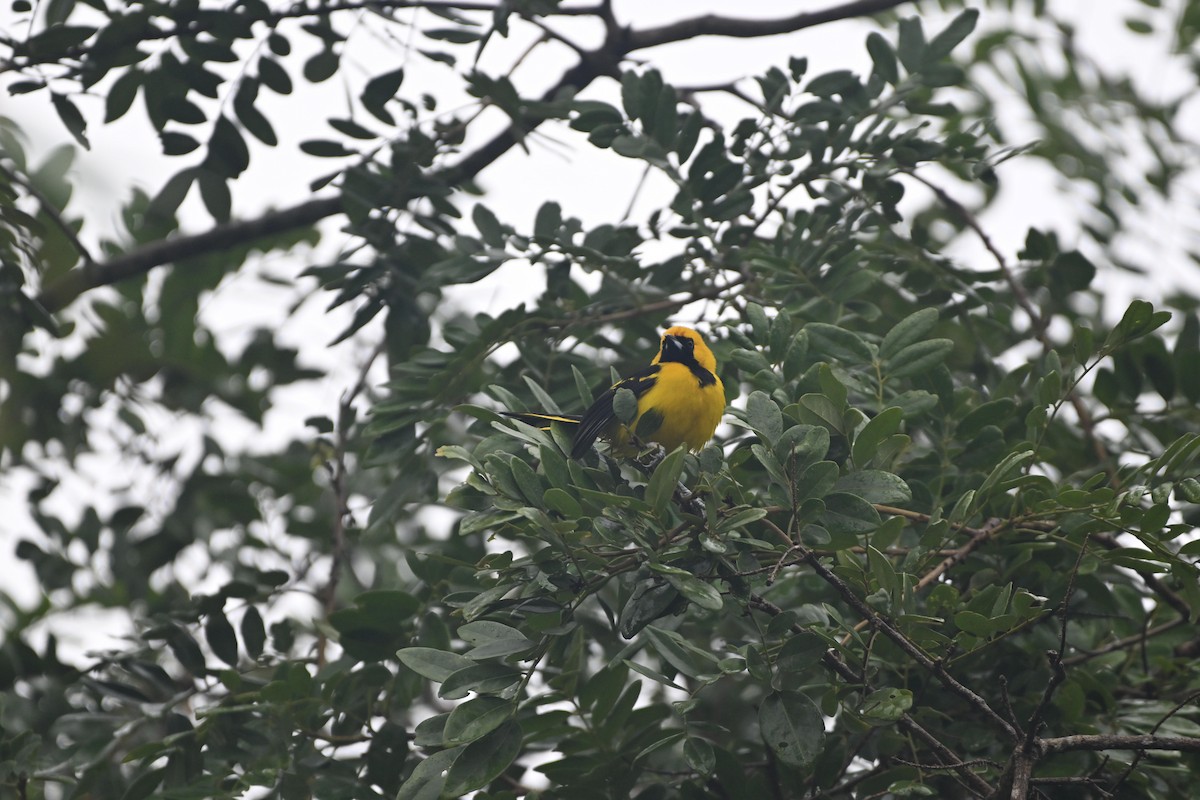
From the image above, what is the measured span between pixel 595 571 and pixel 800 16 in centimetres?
293

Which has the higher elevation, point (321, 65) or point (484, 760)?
point (321, 65)

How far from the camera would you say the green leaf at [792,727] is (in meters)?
2.27

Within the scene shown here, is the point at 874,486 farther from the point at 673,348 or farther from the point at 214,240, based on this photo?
the point at 214,240

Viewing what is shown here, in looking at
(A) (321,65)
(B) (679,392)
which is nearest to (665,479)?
(B) (679,392)

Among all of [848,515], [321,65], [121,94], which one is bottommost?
[848,515]

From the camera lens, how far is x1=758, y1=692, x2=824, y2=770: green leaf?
227cm

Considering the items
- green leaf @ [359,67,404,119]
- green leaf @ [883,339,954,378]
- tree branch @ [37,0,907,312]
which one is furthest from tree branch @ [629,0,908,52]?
green leaf @ [883,339,954,378]

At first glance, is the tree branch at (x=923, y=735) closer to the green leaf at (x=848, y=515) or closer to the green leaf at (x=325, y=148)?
the green leaf at (x=848, y=515)

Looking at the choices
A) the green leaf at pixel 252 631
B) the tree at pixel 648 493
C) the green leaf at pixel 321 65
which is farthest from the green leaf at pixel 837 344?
the green leaf at pixel 321 65

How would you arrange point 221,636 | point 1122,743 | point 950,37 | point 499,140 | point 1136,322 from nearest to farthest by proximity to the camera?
1. point 1122,743
2. point 1136,322
3. point 221,636
4. point 950,37
5. point 499,140

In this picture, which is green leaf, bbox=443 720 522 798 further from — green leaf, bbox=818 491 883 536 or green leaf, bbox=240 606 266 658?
green leaf, bbox=240 606 266 658

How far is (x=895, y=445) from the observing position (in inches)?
96.0

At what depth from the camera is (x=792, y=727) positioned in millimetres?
2314

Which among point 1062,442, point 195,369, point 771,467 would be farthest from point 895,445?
point 195,369
